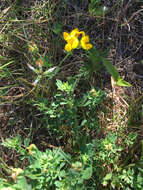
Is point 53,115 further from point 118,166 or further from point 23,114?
point 118,166

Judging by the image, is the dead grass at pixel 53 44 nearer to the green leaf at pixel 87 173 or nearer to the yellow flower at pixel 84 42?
the yellow flower at pixel 84 42

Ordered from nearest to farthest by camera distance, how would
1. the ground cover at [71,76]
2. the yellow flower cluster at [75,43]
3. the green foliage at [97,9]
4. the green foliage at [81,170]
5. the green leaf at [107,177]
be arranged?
1. the green foliage at [81,170]
2. the green leaf at [107,177]
3. the yellow flower cluster at [75,43]
4. the ground cover at [71,76]
5. the green foliage at [97,9]

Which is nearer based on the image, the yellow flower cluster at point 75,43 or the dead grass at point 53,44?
the yellow flower cluster at point 75,43

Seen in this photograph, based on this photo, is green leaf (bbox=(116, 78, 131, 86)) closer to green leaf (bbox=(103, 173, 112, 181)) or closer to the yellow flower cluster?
the yellow flower cluster

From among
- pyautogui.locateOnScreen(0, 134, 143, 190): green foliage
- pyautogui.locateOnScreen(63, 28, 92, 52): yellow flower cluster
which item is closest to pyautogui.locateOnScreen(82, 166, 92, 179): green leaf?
pyautogui.locateOnScreen(0, 134, 143, 190): green foliage

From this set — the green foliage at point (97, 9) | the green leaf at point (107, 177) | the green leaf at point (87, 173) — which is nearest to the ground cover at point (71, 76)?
the green foliage at point (97, 9)

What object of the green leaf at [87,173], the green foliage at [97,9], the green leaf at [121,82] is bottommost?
the green leaf at [87,173]

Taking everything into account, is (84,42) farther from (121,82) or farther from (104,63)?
(121,82)

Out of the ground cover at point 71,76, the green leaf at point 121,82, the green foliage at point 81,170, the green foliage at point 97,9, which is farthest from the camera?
the green foliage at point 97,9
